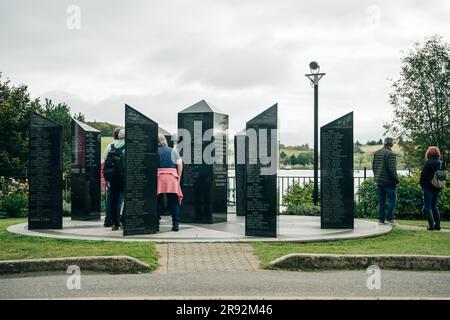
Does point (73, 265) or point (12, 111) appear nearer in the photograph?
point (73, 265)

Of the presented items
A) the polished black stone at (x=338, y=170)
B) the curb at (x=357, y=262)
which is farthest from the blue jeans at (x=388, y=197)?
the curb at (x=357, y=262)

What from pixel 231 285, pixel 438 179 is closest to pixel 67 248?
pixel 231 285

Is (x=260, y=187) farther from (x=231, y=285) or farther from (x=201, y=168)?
(x=231, y=285)

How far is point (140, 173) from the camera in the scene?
11766 millimetres

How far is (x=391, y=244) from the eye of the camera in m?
10.9

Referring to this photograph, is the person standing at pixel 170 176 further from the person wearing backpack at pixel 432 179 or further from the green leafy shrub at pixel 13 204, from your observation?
the green leafy shrub at pixel 13 204

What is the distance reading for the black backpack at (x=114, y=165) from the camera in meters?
12.1

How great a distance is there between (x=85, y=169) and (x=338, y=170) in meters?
6.21

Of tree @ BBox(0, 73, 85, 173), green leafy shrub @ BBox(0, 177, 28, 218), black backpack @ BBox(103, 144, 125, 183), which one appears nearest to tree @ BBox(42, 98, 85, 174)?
tree @ BBox(0, 73, 85, 173)

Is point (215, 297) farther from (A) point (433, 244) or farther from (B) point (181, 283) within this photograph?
(A) point (433, 244)

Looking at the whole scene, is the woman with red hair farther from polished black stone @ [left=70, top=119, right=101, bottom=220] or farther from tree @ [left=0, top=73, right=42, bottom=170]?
tree @ [left=0, top=73, right=42, bottom=170]

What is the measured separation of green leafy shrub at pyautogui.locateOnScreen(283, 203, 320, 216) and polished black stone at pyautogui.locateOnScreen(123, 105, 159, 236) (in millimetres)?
6823
